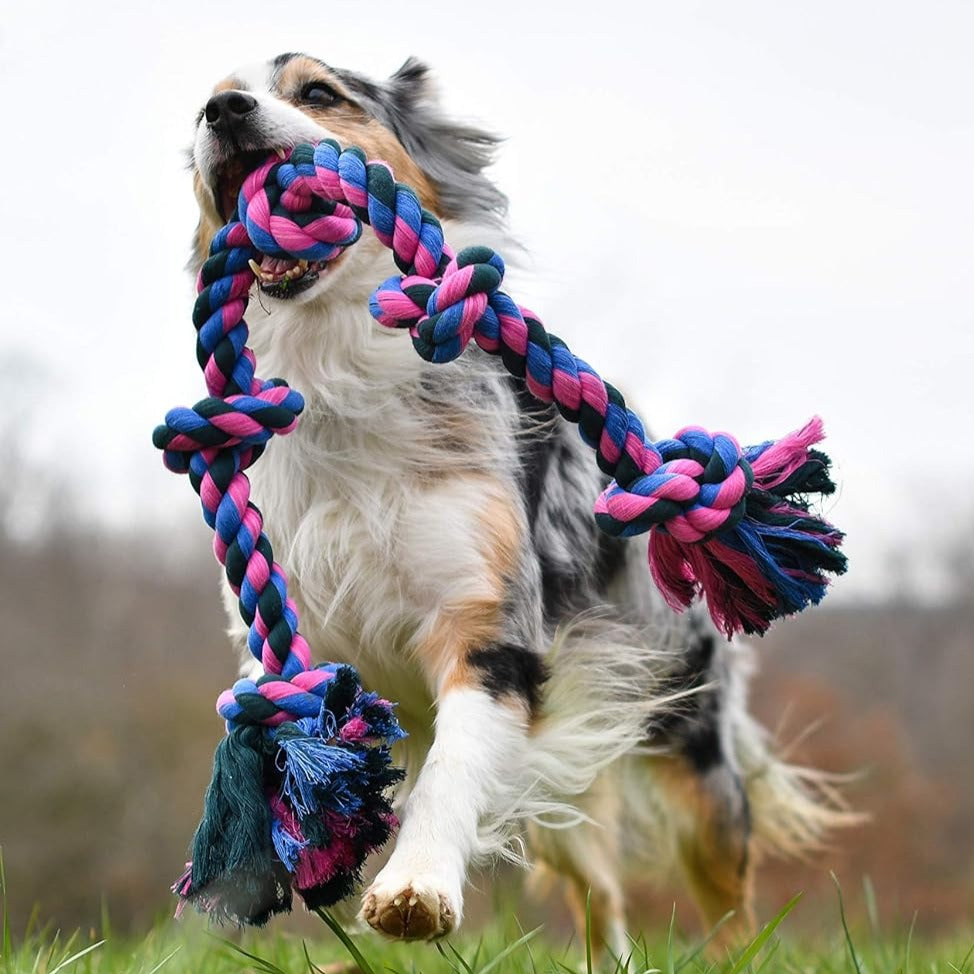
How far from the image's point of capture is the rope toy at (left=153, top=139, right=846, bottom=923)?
2.29 m

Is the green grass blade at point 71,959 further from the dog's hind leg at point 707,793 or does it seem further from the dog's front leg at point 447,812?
the dog's hind leg at point 707,793

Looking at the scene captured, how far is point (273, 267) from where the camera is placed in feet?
9.20

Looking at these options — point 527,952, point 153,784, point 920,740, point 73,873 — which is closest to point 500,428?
point 527,952

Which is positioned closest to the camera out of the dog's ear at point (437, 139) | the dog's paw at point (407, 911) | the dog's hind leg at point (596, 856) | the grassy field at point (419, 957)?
the dog's paw at point (407, 911)

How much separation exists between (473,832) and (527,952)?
352 mm

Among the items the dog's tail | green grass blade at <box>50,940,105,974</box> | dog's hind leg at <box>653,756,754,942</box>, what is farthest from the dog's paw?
the dog's tail

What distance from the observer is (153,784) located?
1842cm

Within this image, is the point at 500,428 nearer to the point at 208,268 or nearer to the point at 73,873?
the point at 208,268

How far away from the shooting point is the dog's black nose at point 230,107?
2.77m

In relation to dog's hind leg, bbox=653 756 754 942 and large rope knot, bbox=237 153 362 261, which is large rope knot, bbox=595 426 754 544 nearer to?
large rope knot, bbox=237 153 362 261

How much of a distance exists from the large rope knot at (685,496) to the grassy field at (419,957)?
0.74m

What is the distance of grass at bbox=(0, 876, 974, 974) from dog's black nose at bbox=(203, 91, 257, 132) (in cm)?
171

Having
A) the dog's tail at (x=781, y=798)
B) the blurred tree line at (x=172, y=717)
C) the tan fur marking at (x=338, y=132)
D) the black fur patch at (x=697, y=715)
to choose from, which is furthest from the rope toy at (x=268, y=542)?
the blurred tree line at (x=172, y=717)

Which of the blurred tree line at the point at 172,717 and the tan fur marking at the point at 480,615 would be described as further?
the blurred tree line at the point at 172,717
